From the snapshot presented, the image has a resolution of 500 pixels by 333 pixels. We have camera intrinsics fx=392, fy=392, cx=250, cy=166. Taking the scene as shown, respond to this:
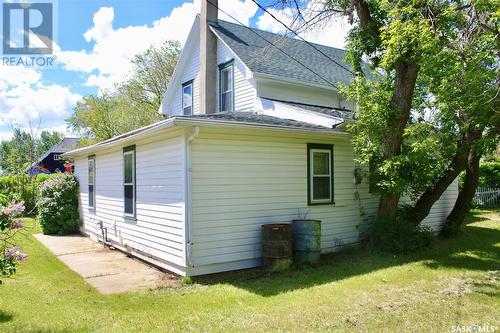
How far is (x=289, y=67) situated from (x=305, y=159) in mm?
5037

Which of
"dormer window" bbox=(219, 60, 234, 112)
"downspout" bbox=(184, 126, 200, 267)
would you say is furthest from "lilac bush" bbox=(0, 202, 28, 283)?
"dormer window" bbox=(219, 60, 234, 112)

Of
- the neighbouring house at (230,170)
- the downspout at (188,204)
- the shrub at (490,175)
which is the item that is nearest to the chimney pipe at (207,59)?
the neighbouring house at (230,170)

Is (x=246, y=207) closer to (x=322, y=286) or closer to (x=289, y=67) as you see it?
(x=322, y=286)

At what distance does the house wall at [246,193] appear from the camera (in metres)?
7.42

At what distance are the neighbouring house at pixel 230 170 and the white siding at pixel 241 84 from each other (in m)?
0.04

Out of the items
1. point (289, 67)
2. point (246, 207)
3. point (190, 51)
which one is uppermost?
point (190, 51)

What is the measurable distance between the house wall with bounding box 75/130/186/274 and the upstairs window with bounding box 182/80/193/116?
14.2 ft

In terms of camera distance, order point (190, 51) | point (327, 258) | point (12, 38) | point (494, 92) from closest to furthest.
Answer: point (494, 92) < point (327, 258) < point (12, 38) < point (190, 51)

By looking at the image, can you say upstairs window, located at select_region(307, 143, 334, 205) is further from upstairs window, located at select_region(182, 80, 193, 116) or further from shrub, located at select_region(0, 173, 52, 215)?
shrub, located at select_region(0, 173, 52, 215)

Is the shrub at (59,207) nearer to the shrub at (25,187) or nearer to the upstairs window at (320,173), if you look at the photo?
the shrub at (25,187)

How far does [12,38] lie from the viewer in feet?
38.7

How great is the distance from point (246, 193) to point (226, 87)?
6.45m

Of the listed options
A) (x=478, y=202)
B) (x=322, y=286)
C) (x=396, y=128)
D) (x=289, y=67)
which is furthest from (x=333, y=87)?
(x=478, y=202)

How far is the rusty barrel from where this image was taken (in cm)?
770
